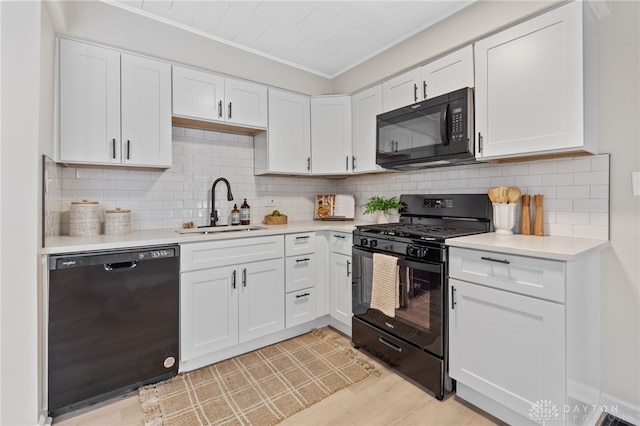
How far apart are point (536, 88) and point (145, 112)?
254cm

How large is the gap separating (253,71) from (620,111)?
261cm

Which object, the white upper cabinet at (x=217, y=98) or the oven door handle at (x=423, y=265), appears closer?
the oven door handle at (x=423, y=265)

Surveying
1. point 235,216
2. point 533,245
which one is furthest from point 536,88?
point 235,216

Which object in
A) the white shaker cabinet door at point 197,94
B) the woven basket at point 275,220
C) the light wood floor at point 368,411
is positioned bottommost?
the light wood floor at point 368,411

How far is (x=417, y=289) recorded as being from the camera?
196cm

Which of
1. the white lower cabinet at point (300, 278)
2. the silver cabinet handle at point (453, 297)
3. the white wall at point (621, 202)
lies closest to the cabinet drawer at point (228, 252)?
the white lower cabinet at point (300, 278)

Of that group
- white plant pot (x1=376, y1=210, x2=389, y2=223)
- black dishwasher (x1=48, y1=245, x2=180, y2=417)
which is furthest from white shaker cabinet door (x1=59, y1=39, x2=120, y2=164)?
white plant pot (x1=376, y1=210, x2=389, y2=223)

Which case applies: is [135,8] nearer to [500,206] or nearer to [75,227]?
[75,227]

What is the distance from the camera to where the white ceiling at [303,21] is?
2170mm

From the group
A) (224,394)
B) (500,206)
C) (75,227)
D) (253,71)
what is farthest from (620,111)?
(75,227)

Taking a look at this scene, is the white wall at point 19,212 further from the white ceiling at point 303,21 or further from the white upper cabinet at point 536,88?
the white upper cabinet at point 536,88

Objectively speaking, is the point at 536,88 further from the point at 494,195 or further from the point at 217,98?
the point at 217,98

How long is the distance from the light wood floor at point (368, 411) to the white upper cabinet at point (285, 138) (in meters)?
1.94

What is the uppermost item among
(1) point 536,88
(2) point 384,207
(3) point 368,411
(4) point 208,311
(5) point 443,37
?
(5) point 443,37
